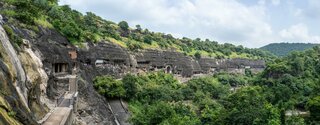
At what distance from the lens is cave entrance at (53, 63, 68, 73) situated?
3242 cm

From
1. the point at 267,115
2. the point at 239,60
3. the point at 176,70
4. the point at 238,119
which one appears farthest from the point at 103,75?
the point at 239,60

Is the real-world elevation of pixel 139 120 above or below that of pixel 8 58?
below

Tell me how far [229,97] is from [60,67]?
19.8 m

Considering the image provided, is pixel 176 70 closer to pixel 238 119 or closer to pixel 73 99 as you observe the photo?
pixel 238 119

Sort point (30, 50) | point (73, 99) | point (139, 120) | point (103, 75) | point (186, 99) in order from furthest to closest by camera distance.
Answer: point (186, 99) → point (103, 75) → point (139, 120) → point (73, 99) → point (30, 50)

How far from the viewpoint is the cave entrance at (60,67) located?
32.4 meters

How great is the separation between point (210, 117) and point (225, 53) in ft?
185

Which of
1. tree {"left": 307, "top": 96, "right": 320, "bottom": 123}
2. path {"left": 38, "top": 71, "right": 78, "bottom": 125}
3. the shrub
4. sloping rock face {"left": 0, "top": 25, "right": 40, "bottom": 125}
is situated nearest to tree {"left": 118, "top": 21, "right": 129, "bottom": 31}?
the shrub

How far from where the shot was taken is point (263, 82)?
5928 centimetres

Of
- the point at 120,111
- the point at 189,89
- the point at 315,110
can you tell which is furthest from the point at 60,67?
the point at 315,110

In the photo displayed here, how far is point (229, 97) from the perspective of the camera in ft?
142


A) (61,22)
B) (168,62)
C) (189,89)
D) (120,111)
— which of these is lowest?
(120,111)

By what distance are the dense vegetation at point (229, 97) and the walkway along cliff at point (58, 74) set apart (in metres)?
2.68

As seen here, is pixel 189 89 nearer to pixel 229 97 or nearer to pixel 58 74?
pixel 229 97
